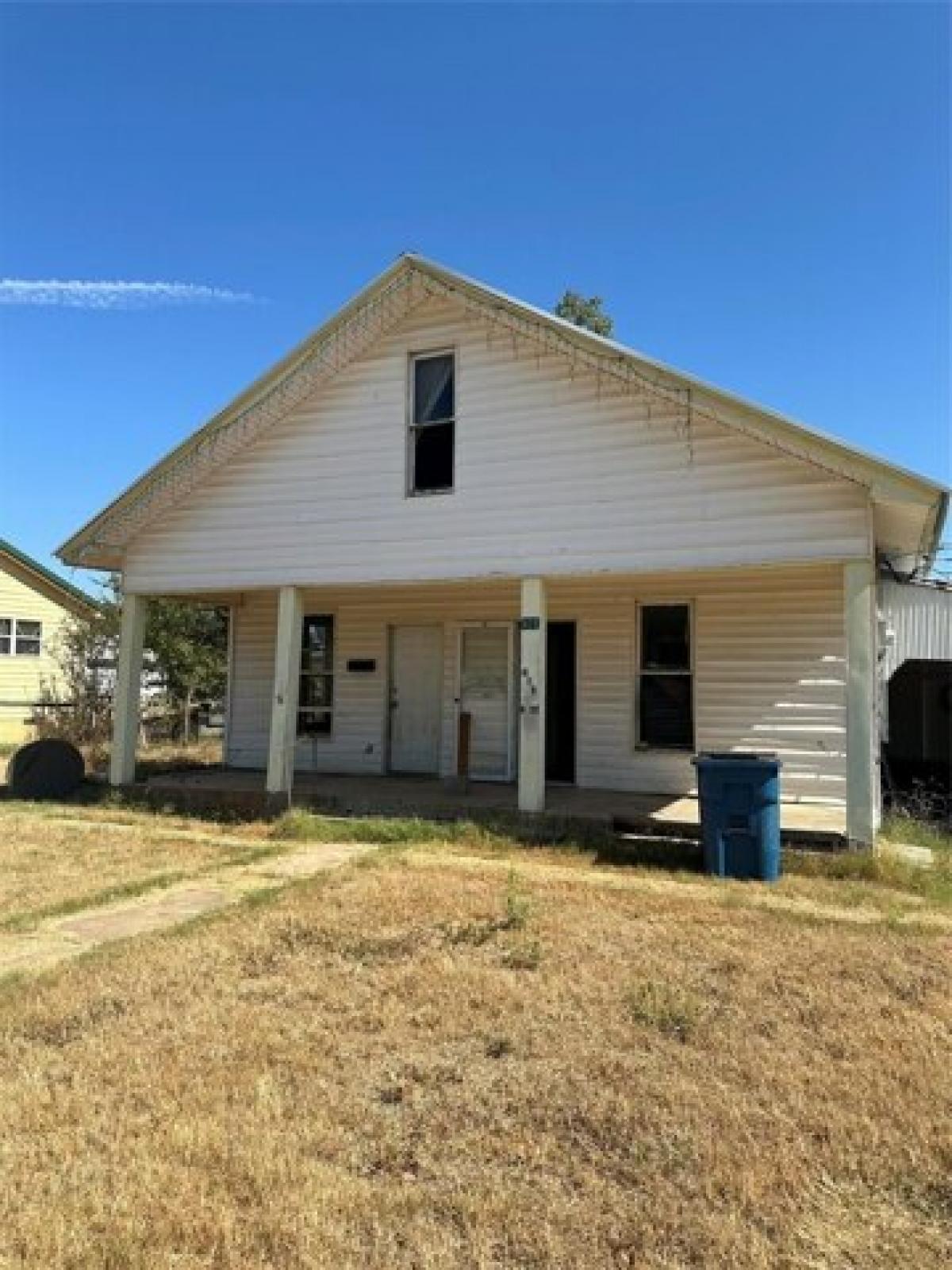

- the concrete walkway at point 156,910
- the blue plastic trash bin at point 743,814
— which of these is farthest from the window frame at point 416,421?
the blue plastic trash bin at point 743,814

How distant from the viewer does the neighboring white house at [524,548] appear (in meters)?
9.06

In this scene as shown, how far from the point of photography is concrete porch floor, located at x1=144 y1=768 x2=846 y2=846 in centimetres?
956

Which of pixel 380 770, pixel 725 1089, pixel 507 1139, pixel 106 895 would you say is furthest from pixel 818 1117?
pixel 380 770

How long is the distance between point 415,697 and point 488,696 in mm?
1218

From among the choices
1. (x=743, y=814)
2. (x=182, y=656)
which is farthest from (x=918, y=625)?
(x=182, y=656)

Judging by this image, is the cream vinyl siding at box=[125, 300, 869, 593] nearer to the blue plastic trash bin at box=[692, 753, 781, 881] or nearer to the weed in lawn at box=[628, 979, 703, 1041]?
the blue plastic trash bin at box=[692, 753, 781, 881]

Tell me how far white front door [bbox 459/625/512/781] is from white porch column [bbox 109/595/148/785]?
4439mm

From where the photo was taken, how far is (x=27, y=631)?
24953mm

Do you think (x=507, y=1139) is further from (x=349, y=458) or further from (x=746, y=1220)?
(x=349, y=458)

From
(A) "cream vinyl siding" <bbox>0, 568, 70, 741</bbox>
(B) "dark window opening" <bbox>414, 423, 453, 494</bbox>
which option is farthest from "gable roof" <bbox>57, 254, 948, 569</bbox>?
(A) "cream vinyl siding" <bbox>0, 568, 70, 741</bbox>

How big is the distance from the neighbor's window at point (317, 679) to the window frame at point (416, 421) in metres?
4.26

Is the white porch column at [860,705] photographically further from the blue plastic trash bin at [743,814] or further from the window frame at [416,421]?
the window frame at [416,421]

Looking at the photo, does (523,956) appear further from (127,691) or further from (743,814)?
(127,691)

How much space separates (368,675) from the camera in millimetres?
14203
